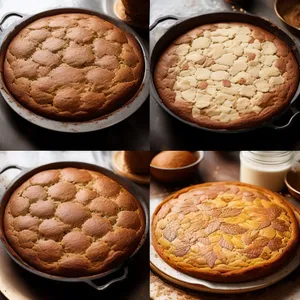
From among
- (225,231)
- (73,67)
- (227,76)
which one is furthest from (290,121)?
(73,67)

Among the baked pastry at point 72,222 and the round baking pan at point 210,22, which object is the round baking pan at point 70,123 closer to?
the round baking pan at point 210,22

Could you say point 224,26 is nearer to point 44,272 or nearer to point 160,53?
point 160,53

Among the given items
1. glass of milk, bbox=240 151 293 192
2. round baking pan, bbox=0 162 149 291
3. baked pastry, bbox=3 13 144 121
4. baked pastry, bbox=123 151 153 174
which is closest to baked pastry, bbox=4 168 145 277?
round baking pan, bbox=0 162 149 291

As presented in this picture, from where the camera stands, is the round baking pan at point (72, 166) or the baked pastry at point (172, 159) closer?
the round baking pan at point (72, 166)

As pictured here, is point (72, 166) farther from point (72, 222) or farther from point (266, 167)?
point (266, 167)

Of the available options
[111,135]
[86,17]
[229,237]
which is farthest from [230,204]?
[86,17]

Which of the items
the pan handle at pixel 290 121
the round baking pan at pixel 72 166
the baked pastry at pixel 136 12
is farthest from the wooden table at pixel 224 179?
the baked pastry at pixel 136 12
